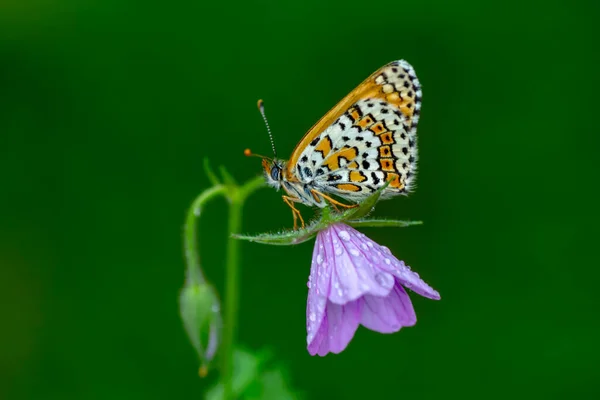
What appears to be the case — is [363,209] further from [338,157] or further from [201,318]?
[201,318]

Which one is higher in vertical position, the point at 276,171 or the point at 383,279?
the point at 276,171

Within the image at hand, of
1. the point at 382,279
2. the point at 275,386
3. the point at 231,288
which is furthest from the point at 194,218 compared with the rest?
the point at 275,386

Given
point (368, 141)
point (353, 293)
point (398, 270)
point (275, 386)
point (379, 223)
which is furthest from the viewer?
point (275, 386)

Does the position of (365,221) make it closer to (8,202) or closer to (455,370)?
(455,370)

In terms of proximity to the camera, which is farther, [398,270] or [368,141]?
[368,141]

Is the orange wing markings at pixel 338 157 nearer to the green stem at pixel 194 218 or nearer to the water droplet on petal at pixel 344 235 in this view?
the water droplet on petal at pixel 344 235

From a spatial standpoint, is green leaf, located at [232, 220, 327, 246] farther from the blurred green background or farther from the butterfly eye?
the blurred green background
